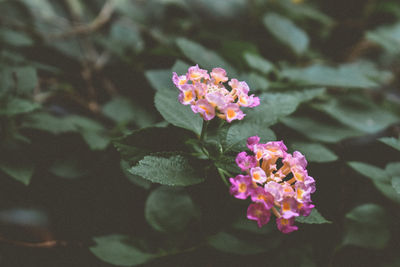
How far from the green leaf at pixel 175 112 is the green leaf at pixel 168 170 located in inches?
2.7

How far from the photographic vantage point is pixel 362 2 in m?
1.77

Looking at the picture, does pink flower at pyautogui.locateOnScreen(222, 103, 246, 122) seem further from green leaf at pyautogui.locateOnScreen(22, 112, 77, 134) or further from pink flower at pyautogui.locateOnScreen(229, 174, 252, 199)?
green leaf at pyautogui.locateOnScreen(22, 112, 77, 134)

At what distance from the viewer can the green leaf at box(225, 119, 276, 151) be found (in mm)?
646

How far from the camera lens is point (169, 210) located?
814mm

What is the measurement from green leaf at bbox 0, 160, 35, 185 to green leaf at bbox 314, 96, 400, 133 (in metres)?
0.76

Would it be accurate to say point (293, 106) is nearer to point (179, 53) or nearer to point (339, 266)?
point (339, 266)

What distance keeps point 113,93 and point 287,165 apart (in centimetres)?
85

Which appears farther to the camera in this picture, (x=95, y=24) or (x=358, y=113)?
(x=95, y=24)

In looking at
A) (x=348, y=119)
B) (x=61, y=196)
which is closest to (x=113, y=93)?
(x=61, y=196)

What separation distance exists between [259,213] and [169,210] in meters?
0.33

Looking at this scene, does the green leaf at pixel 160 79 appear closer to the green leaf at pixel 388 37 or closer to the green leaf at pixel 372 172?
the green leaf at pixel 372 172

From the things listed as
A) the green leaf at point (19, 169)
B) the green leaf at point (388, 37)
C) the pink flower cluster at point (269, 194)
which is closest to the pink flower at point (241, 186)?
the pink flower cluster at point (269, 194)

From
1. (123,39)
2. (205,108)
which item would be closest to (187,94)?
(205,108)

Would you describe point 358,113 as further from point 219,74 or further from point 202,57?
point 219,74
